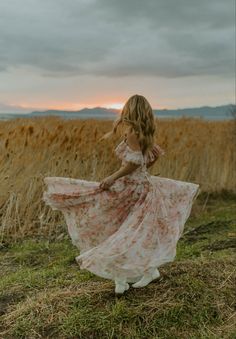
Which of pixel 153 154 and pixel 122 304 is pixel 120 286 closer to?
pixel 122 304

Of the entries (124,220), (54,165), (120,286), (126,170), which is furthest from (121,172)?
(54,165)

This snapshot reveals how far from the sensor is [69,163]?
7262mm

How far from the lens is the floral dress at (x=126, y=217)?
3.56 m

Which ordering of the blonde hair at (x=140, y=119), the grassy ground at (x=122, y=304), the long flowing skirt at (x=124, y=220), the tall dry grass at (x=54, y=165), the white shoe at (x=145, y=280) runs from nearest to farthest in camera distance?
1. the grassy ground at (x=122, y=304)
2. the long flowing skirt at (x=124, y=220)
3. the blonde hair at (x=140, y=119)
4. the white shoe at (x=145, y=280)
5. the tall dry grass at (x=54, y=165)

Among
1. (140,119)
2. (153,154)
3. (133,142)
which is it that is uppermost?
(140,119)

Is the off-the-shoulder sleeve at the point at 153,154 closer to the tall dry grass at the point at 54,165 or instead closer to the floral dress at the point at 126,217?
the floral dress at the point at 126,217

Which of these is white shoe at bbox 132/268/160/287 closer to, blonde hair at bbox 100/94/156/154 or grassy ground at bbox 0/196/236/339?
grassy ground at bbox 0/196/236/339

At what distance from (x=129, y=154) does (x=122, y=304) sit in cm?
97

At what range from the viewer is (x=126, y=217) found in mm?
3701

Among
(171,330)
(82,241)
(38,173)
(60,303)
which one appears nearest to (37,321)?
(60,303)

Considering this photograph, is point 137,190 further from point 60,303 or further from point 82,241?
point 60,303

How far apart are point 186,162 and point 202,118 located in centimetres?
531

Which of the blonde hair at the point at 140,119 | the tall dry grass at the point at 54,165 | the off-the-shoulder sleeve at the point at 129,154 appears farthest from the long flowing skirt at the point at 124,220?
the tall dry grass at the point at 54,165

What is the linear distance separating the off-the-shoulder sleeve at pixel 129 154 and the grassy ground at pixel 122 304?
2.99 ft
